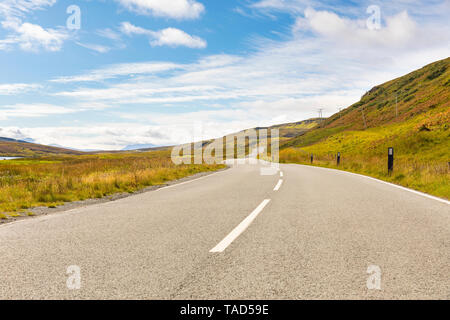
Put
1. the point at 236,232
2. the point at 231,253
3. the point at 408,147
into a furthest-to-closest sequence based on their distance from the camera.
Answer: the point at 408,147
the point at 236,232
the point at 231,253

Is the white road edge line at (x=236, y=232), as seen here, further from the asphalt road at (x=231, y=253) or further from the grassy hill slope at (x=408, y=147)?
the grassy hill slope at (x=408, y=147)

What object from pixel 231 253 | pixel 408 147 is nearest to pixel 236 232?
pixel 231 253

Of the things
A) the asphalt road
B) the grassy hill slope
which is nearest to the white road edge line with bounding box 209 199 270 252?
the asphalt road

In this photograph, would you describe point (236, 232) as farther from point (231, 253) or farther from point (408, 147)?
point (408, 147)

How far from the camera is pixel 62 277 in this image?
340 cm

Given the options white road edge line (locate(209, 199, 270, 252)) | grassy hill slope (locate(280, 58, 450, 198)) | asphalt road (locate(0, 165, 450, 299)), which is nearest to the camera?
asphalt road (locate(0, 165, 450, 299))

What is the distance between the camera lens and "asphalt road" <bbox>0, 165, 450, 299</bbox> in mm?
3080

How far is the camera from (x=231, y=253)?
4184mm

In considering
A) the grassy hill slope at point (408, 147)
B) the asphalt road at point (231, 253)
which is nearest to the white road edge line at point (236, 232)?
the asphalt road at point (231, 253)

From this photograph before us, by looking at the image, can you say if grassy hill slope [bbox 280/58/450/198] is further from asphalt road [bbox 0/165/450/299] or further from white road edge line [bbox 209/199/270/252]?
white road edge line [bbox 209/199/270/252]

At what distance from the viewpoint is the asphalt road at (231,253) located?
3080mm

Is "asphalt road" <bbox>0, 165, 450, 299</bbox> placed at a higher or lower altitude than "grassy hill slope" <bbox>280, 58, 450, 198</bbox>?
lower

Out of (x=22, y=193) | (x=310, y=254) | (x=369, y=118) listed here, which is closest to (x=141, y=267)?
(x=310, y=254)
